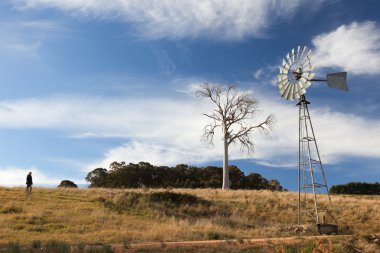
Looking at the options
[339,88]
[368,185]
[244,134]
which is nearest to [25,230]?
[339,88]

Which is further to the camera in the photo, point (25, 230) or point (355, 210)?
point (355, 210)

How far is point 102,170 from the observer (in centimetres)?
7050

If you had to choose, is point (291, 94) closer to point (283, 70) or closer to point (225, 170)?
point (283, 70)

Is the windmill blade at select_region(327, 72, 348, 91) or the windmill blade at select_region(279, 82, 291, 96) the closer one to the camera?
the windmill blade at select_region(327, 72, 348, 91)

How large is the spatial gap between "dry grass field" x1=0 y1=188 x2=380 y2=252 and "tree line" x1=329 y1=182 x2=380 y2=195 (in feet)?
53.2

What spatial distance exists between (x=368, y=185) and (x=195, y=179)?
2412cm

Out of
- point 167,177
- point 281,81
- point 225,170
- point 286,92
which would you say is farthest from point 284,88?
point 167,177

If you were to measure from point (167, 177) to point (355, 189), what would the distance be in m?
→ 26.3

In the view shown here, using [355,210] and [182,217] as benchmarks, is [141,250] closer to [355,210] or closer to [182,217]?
Result: [182,217]

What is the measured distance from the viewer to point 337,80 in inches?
997

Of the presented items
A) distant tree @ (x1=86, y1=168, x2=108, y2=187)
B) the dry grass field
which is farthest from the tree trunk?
distant tree @ (x1=86, y1=168, x2=108, y2=187)

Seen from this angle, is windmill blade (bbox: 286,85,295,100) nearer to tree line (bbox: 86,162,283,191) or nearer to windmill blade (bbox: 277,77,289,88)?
windmill blade (bbox: 277,77,289,88)

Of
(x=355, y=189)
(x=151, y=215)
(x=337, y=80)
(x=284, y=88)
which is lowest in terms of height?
(x=151, y=215)

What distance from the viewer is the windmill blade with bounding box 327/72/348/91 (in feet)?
82.8
